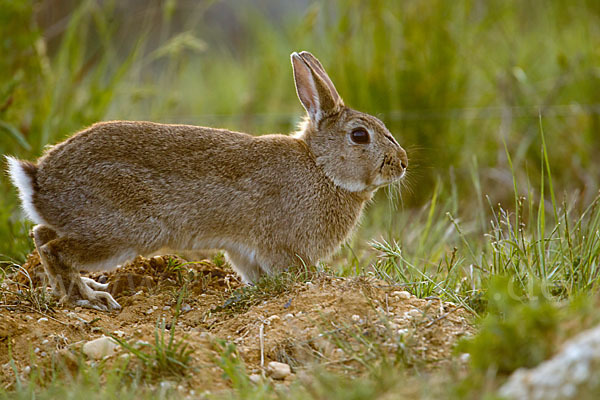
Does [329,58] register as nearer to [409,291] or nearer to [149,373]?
[409,291]

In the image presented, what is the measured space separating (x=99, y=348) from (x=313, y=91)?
2.21m

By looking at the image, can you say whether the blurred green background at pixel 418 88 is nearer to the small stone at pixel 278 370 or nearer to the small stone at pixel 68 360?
the small stone at pixel 68 360

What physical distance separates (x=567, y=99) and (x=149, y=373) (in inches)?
205

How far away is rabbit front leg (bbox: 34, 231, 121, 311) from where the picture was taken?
4.04m

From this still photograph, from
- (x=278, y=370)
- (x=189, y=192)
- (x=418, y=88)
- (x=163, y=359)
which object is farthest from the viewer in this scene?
(x=418, y=88)

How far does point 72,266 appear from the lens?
406 centimetres

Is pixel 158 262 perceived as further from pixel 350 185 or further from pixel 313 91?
pixel 313 91

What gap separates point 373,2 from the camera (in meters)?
6.98

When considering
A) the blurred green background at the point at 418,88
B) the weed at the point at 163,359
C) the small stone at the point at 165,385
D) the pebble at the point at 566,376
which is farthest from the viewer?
the blurred green background at the point at 418,88

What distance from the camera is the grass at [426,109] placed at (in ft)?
13.1

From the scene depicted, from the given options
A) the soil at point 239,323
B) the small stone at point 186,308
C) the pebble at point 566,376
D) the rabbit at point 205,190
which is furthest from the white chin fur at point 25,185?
the pebble at point 566,376

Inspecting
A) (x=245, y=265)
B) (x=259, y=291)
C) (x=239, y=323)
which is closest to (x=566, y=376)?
(x=239, y=323)

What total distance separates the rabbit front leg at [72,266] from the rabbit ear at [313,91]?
159 centimetres

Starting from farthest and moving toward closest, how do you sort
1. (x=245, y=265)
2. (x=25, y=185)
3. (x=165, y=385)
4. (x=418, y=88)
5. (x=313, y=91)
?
(x=418, y=88), (x=313, y=91), (x=245, y=265), (x=25, y=185), (x=165, y=385)
